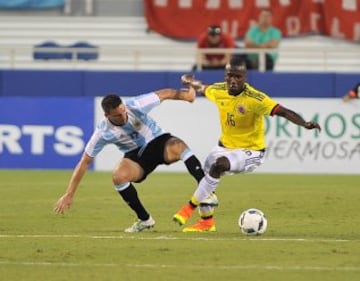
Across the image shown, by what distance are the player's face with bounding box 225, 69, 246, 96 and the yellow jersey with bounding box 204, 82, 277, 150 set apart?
0.44ft

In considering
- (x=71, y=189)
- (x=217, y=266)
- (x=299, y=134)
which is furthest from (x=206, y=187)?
(x=299, y=134)

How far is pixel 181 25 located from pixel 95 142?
53.2ft

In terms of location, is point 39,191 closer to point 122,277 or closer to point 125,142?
point 125,142

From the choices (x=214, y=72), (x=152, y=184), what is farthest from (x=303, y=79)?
(x=152, y=184)

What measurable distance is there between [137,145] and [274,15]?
607 inches

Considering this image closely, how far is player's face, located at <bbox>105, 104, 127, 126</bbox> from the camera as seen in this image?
1285 centimetres

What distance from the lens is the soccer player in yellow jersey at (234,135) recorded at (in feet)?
43.0

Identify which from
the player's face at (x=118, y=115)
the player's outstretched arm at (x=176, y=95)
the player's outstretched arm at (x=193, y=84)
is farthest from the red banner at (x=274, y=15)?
the player's face at (x=118, y=115)

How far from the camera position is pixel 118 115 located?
42.5 ft

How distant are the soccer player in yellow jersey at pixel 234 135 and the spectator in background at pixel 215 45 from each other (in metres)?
10.2

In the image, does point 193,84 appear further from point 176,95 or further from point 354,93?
point 354,93

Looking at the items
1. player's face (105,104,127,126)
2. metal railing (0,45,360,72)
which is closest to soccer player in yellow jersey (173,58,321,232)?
player's face (105,104,127,126)

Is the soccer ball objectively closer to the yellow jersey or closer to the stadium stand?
the yellow jersey

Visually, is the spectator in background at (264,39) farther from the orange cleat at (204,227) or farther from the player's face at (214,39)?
the orange cleat at (204,227)
